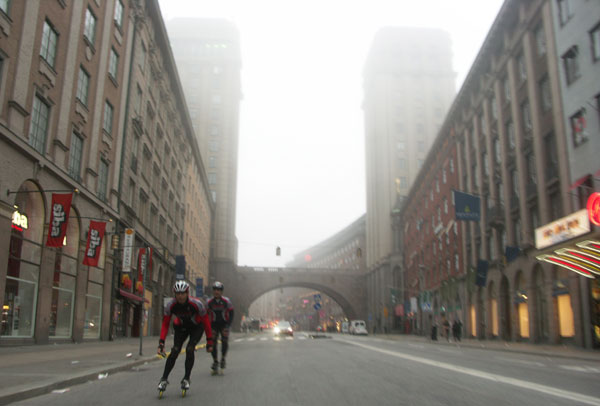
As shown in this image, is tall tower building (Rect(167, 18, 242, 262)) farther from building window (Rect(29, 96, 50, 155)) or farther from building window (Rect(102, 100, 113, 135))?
building window (Rect(29, 96, 50, 155))

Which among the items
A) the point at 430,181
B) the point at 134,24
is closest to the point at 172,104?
the point at 134,24

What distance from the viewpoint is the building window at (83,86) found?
23791 millimetres

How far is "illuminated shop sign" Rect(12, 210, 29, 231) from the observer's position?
58.6ft

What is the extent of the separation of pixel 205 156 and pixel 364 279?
3155 centimetres

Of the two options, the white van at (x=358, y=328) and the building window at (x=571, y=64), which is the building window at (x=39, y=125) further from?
the white van at (x=358, y=328)

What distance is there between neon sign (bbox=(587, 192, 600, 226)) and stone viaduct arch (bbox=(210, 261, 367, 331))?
6534 centimetres

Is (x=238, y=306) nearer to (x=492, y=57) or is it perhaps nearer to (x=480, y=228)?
(x=480, y=228)

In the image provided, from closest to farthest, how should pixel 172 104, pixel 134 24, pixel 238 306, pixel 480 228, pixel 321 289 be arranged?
pixel 134 24
pixel 480 228
pixel 172 104
pixel 238 306
pixel 321 289

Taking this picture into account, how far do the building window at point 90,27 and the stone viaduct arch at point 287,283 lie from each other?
5797cm

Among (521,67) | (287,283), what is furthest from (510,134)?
(287,283)

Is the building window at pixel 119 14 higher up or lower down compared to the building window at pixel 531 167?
higher up

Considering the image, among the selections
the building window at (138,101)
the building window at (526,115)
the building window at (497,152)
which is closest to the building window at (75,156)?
the building window at (138,101)

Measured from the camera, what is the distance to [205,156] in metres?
87.2

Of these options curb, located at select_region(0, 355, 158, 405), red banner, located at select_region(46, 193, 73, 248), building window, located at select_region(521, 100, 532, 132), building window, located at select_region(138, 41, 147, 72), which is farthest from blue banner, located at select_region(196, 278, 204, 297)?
curb, located at select_region(0, 355, 158, 405)
